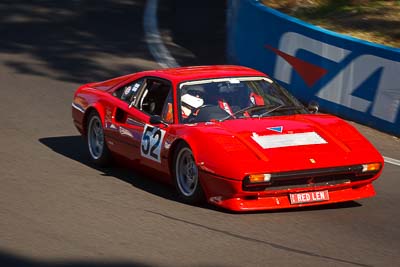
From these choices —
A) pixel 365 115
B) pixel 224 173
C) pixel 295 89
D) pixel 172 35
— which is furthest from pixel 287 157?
pixel 172 35

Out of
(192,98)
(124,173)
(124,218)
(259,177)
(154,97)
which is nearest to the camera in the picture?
(259,177)

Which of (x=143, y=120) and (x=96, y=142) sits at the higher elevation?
(x=143, y=120)

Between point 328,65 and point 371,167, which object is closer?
point 371,167

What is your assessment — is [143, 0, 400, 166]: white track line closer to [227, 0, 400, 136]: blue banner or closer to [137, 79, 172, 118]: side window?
[227, 0, 400, 136]: blue banner

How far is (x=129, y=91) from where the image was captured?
11156mm

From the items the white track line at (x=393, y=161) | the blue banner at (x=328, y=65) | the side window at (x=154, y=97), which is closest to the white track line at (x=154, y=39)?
the blue banner at (x=328, y=65)

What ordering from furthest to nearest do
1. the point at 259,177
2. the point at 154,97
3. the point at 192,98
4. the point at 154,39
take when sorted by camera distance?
the point at 154,39
the point at 154,97
the point at 192,98
the point at 259,177

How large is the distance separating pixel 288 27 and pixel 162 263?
857 centimetres

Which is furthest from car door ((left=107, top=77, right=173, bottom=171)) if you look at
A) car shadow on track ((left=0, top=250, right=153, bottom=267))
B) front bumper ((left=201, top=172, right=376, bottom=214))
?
car shadow on track ((left=0, top=250, right=153, bottom=267))

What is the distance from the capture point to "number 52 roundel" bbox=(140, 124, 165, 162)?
995 cm

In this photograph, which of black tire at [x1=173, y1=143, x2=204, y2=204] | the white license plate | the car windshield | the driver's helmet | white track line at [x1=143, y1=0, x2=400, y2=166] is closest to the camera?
the white license plate

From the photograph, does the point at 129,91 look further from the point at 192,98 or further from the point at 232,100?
the point at 232,100

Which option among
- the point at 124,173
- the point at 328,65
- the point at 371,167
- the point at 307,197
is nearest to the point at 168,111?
the point at 124,173

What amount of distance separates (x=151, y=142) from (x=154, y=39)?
33.3ft
